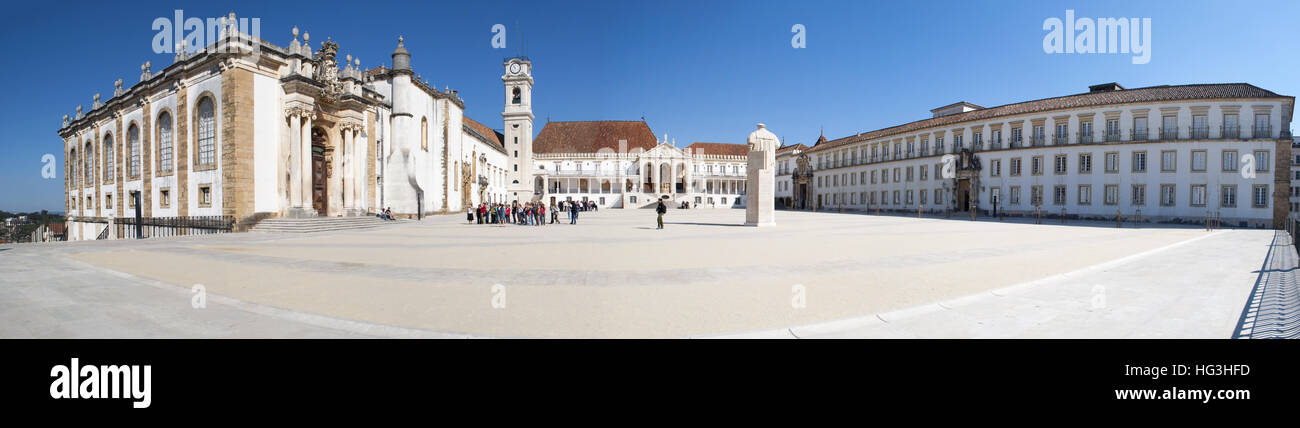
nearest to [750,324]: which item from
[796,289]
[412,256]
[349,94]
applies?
[796,289]

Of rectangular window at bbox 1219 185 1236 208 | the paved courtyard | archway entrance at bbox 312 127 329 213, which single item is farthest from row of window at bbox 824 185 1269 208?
archway entrance at bbox 312 127 329 213

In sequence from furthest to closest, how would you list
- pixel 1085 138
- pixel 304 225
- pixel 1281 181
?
pixel 1085 138, pixel 1281 181, pixel 304 225

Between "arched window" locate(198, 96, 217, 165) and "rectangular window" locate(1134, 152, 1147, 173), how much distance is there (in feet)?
185

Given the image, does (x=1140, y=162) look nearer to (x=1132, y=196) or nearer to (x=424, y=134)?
(x=1132, y=196)

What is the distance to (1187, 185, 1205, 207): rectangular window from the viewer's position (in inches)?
1261

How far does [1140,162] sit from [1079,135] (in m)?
4.11

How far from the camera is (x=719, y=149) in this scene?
80.0 metres

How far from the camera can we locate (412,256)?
9.92 metres

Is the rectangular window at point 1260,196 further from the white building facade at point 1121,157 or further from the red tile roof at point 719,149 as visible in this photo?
the red tile roof at point 719,149

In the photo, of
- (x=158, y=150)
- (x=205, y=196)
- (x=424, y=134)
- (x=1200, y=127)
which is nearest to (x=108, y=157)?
(x=158, y=150)
